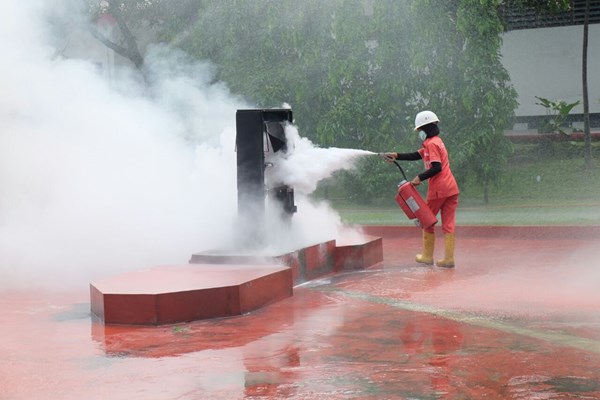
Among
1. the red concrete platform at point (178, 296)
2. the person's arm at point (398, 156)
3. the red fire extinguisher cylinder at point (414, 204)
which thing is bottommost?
the red concrete platform at point (178, 296)

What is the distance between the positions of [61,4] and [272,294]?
988cm

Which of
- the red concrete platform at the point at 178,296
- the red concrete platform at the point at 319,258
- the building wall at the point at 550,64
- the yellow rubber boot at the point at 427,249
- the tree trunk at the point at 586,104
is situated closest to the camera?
the red concrete platform at the point at 178,296

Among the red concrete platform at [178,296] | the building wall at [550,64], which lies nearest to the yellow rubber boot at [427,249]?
the red concrete platform at [178,296]

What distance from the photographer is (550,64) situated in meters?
22.2

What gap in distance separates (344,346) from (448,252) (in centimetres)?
396

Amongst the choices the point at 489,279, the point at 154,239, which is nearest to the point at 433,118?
the point at 489,279

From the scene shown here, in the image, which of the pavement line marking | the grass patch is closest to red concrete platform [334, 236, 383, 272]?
the pavement line marking

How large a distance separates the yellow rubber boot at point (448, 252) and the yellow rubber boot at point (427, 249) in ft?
0.49

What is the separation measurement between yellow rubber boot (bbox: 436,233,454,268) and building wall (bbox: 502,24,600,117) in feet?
41.2

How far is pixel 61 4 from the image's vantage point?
16.4 m

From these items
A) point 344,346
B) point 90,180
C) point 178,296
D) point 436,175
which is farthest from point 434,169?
point 90,180

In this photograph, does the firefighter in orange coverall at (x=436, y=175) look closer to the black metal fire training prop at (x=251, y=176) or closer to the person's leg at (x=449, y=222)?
the person's leg at (x=449, y=222)

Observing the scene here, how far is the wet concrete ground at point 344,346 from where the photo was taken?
5.43 m

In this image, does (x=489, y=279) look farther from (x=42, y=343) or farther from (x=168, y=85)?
(x=168, y=85)
